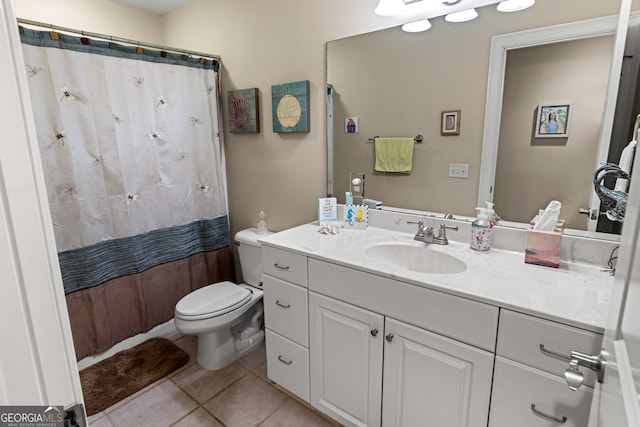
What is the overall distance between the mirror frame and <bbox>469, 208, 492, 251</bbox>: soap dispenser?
95 millimetres

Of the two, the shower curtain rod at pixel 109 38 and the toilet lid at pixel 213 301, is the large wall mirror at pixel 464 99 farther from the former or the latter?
→ the shower curtain rod at pixel 109 38

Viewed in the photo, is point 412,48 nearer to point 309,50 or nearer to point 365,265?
point 309,50

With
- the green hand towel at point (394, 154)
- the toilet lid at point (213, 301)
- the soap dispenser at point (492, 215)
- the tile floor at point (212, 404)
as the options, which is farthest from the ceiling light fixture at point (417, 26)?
the tile floor at point (212, 404)

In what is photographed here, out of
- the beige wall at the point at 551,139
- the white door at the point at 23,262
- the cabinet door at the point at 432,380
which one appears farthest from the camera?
the beige wall at the point at 551,139

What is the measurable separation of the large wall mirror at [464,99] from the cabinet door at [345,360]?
70 centimetres

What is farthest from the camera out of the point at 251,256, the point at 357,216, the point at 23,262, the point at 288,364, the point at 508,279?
the point at 251,256

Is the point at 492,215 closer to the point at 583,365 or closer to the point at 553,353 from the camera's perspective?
the point at 553,353

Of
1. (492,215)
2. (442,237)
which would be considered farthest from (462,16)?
(442,237)

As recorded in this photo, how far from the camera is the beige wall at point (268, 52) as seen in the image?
5.90ft

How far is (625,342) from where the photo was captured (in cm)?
58

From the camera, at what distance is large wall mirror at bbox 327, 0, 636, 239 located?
1.31 meters

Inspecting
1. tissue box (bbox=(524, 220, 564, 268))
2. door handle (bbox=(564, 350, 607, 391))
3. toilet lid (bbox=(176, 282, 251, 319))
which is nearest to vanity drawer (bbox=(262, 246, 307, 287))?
toilet lid (bbox=(176, 282, 251, 319))

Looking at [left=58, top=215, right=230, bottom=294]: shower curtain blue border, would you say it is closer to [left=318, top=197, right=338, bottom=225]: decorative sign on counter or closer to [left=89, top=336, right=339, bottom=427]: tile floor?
[left=89, top=336, right=339, bottom=427]: tile floor

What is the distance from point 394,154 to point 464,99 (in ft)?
1.40
